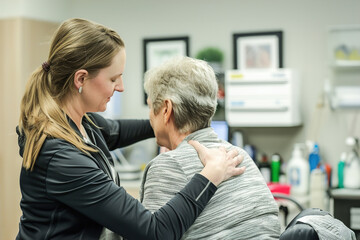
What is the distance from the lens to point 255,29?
4125 mm

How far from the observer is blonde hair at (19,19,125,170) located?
140 cm

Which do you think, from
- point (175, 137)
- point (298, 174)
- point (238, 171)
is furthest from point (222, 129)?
point (238, 171)

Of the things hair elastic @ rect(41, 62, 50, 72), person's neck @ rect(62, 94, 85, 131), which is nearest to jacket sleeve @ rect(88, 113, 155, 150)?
person's neck @ rect(62, 94, 85, 131)

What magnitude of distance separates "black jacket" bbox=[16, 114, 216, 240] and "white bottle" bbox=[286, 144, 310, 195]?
7.89ft

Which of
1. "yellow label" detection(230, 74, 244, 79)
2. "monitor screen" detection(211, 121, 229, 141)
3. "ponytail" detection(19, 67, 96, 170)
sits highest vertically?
"ponytail" detection(19, 67, 96, 170)

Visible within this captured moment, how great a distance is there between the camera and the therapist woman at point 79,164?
133 cm

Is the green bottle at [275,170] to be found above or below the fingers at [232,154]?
below

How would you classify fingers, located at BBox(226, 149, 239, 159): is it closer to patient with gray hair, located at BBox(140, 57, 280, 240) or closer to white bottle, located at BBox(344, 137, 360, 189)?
patient with gray hair, located at BBox(140, 57, 280, 240)

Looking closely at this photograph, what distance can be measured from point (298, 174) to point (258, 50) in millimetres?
1079

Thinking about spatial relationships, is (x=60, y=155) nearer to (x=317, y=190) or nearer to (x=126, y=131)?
(x=126, y=131)

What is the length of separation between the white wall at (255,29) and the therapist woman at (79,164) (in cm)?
268

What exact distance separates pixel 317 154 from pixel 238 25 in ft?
4.08

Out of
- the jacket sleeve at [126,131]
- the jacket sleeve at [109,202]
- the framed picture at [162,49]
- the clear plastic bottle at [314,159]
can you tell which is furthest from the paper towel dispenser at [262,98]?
the jacket sleeve at [109,202]

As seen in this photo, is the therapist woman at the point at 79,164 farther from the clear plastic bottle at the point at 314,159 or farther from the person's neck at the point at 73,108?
the clear plastic bottle at the point at 314,159
